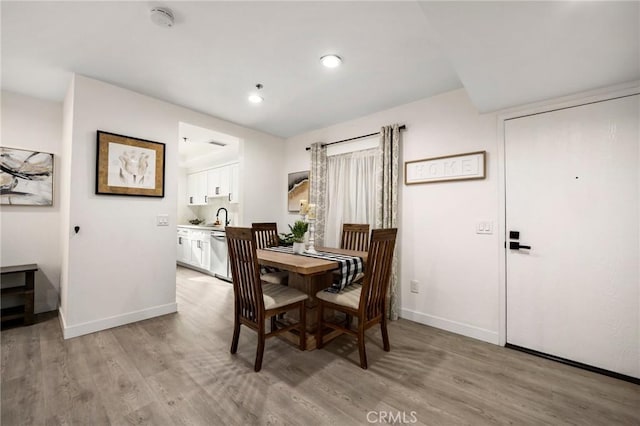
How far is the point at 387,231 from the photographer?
2141 mm

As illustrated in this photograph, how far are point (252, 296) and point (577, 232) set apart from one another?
2.72 metres

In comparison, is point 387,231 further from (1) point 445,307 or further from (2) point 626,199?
(2) point 626,199

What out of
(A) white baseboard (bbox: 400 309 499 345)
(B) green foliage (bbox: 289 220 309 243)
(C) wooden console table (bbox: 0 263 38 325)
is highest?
(B) green foliage (bbox: 289 220 309 243)

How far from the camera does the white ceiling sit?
1.51 meters

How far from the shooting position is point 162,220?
3.19 metres

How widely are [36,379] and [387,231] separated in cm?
276

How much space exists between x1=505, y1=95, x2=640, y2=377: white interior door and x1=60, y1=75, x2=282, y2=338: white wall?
146 inches

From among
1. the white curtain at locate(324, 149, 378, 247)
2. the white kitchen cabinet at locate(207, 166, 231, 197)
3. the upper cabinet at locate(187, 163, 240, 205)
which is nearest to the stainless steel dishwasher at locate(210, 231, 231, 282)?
the upper cabinet at locate(187, 163, 240, 205)

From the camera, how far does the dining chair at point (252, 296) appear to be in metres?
2.03

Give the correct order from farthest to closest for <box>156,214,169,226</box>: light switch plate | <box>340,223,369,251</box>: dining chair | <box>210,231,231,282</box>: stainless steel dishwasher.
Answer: <box>210,231,231,282</box>: stainless steel dishwasher
<box>340,223,369,251</box>: dining chair
<box>156,214,169,226</box>: light switch plate

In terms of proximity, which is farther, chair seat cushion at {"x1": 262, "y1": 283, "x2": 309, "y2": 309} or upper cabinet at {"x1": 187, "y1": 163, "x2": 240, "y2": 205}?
upper cabinet at {"x1": 187, "y1": 163, "x2": 240, "y2": 205}

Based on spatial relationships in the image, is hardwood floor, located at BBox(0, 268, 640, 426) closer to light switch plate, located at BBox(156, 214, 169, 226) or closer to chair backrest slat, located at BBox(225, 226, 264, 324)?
chair backrest slat, located at BBox(225, 226, 264, 324)

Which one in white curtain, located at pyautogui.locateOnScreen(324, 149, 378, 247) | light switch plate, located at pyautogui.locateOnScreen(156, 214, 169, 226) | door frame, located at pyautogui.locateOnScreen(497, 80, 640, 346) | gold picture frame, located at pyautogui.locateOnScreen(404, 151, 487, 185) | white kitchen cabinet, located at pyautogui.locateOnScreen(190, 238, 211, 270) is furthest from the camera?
white kitchen cabinet, located at pyautogui.locateOnScreen(190, 238, 211, 270)

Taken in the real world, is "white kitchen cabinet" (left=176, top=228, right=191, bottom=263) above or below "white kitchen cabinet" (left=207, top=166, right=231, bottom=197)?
below
